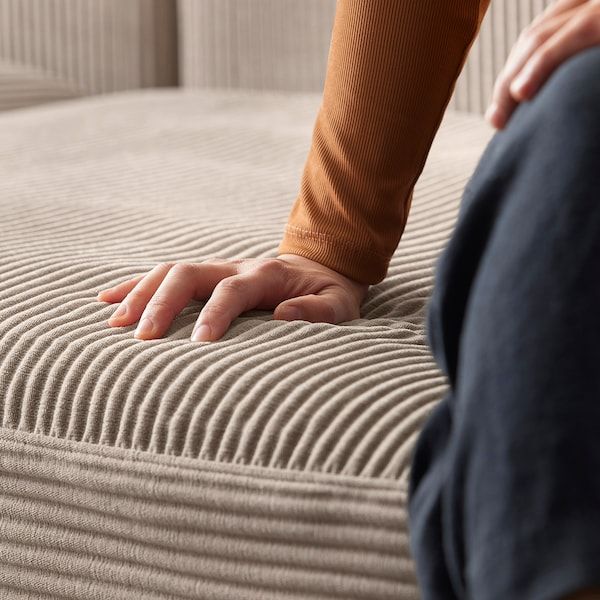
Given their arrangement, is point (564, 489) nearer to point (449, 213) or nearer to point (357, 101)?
point (357, 101)

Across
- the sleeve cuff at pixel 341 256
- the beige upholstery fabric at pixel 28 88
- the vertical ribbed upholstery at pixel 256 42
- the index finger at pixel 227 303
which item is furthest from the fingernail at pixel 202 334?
the beige upholstery fabric at pixel 28 88

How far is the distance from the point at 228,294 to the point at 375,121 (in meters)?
0.15

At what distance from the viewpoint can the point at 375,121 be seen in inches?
25.5

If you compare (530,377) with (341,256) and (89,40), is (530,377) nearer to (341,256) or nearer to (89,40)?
(341,256)

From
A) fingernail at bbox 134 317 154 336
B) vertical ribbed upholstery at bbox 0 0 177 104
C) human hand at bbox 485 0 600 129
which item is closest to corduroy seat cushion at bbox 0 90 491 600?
fingernail at bbox 134 317 154 336

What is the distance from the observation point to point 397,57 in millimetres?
645

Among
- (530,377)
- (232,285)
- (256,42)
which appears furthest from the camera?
(256,42)

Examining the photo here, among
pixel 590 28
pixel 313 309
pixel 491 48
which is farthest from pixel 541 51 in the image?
pixel 491 48

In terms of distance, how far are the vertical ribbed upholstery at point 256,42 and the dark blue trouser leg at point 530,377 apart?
4.33 feet

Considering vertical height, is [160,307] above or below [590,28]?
below

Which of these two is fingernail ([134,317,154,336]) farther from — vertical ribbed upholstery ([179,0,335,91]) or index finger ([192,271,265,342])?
vertical ribbed upholstery ([179,0,335,91])

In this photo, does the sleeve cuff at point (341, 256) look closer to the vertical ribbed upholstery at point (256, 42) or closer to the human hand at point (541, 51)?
the human hand at point (541, 51)

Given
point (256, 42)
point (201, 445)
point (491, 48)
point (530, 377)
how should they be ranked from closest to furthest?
point (530, 377), point (201, 445), point (491, 48), point (256, 42)

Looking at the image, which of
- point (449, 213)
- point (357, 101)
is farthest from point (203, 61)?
point (357, 101)
